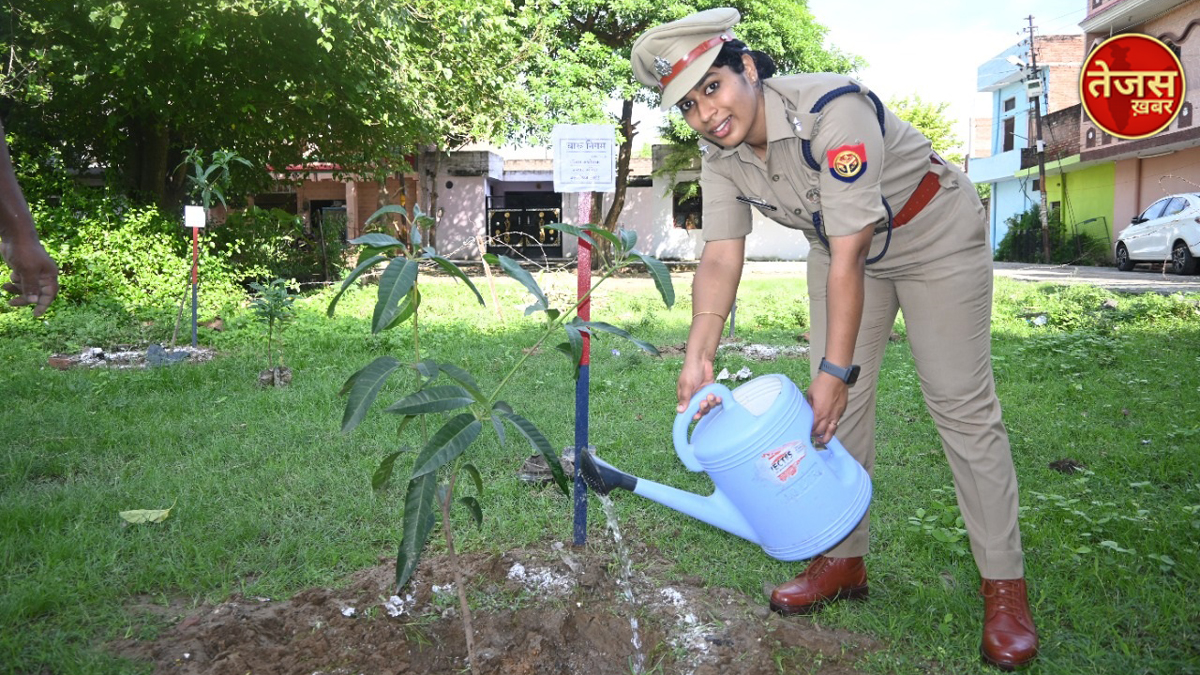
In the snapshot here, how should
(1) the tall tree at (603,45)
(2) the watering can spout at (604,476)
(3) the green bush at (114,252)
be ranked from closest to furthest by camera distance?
(2) the watering can spout at (604,476) → (3) the green bush at (114,252) → (1) the tall tree at (603,45)

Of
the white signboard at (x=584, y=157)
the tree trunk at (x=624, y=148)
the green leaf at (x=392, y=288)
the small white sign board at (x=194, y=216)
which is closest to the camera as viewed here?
the green leaf at (x=392, y=288)

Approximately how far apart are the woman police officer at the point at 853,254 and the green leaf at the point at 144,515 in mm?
1858

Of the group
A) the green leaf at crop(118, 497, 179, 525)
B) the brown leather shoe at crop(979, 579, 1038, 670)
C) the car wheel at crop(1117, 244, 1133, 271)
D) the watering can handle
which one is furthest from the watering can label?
the car wheel at crop(1117, 244, 1133, 271)

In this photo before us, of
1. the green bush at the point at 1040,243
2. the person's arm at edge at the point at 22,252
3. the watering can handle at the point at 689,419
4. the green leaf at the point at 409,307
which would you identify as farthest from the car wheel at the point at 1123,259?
the person's arm at edge at the point at 22,252

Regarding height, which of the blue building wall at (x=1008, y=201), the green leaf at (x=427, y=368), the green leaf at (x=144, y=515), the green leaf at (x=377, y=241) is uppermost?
the blue building wall at (x=1008, y=201)

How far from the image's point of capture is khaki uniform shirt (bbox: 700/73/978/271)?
1.78 meters

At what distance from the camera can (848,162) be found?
1772 mm

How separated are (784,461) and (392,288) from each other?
34.8 inches

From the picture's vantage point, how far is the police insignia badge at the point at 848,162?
1.77m

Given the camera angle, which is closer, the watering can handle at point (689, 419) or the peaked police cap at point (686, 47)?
the peaked police cap at point (686, 47)

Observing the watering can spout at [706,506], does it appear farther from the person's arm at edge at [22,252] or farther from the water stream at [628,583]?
the person's arm at edge at [22,252]

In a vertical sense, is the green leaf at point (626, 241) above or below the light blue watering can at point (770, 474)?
above

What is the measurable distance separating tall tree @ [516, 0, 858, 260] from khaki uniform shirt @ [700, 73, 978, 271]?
1095 centimetres

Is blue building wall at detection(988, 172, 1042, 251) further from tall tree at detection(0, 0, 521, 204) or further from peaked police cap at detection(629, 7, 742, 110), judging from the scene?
peaked police cap at detection(629, 7, 742, 110)
